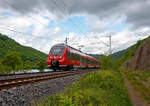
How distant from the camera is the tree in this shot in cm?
2041

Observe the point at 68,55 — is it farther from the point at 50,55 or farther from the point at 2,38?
the point at 2,38

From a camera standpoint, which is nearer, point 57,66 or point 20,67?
point 57,66

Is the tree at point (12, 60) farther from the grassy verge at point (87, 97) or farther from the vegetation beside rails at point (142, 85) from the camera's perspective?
the vegetation beside rails at point (142, 85)

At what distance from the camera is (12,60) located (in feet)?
67.7

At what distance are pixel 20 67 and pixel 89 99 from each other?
18.4m

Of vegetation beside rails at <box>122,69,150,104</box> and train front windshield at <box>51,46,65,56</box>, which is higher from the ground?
train front windshield at <box>51,46,65,56</box>

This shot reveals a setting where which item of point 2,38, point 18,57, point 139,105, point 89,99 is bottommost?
point 139,105

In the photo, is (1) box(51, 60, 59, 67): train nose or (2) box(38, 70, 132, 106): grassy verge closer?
(2) box(38, 70, 132, 106): grassy verge

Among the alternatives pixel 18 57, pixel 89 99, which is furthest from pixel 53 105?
pixel 18 57

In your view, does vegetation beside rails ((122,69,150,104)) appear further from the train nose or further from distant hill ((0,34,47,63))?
distant hill ((0,34,47,63))

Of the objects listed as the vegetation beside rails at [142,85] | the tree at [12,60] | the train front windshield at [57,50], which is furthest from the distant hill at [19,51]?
the vegetation beside rails at [142,85]

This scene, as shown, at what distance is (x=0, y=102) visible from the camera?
4.77m

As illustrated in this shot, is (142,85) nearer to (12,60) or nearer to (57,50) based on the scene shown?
(57,50)

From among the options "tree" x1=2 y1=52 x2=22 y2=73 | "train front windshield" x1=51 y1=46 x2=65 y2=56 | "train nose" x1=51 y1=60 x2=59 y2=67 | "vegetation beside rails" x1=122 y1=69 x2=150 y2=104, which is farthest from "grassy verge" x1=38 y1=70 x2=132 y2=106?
"tree" x1=2 y1=52 x2=22 y2=73
